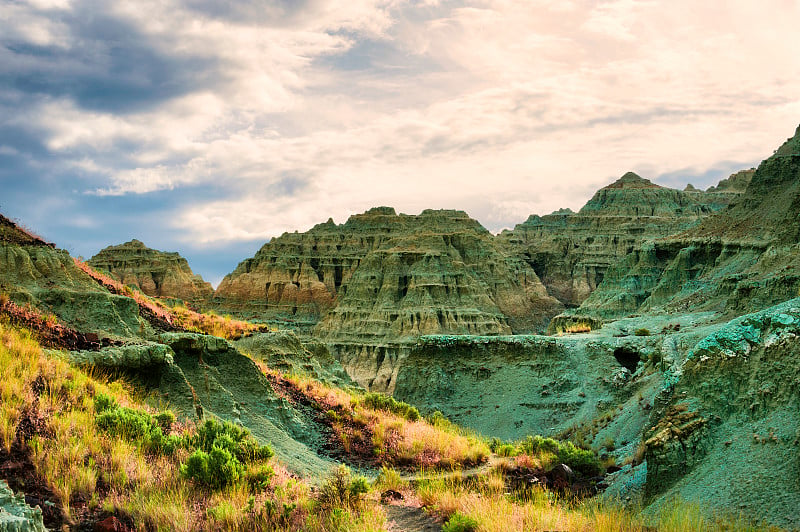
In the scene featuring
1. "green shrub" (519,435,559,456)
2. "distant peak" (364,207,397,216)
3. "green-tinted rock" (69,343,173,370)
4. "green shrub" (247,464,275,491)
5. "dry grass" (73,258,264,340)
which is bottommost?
"green shrub" (519,435,559,456)

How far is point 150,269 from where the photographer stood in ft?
406

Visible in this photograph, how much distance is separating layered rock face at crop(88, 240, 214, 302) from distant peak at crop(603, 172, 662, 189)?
96640 mm

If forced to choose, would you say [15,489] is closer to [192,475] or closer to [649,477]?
[192,475]

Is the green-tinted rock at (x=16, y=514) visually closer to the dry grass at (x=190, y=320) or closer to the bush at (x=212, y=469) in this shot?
the bush at (x=212, y=469)

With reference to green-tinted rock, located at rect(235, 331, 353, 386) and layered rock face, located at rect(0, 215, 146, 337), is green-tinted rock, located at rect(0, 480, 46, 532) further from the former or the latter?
green-tinted rock, located at rect(235, 331, 353, 386)

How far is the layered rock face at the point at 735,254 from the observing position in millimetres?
35719

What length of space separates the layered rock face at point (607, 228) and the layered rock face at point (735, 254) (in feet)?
159

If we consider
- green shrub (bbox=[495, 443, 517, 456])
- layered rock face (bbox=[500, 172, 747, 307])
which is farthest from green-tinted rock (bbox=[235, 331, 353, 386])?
layered rock face (bbox=[500, 172, 747, 307])

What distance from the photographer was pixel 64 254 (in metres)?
19.3

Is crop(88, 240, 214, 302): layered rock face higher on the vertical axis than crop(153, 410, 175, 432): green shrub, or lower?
higher

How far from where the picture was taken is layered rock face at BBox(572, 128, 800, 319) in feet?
117

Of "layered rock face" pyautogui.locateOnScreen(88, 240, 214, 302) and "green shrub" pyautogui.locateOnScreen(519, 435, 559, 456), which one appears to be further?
"layered rock face" pyautogui.locateOnScreen(88, 240, 214, 302)

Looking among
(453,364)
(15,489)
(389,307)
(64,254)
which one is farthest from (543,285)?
(15,489)

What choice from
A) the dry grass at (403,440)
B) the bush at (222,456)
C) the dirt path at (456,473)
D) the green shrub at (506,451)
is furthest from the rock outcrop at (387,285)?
the bush at (222,456)
